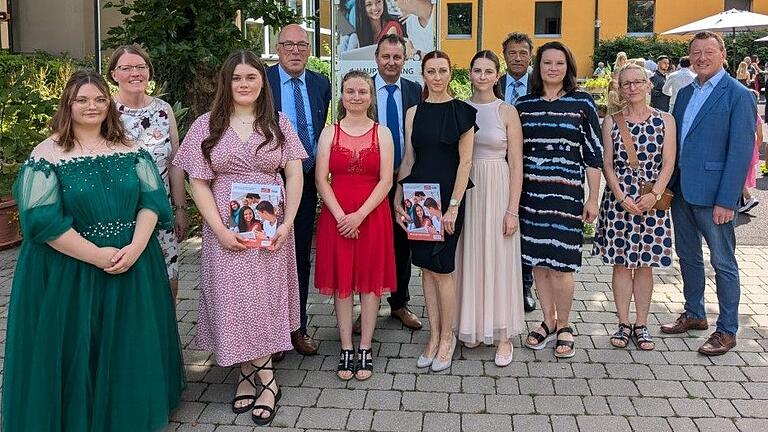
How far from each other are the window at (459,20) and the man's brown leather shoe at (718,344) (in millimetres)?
35260

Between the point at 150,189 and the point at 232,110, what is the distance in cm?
64

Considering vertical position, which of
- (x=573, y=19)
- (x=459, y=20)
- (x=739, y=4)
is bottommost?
(x=573, y=19)

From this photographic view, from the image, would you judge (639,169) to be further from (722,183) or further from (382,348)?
(382,348)

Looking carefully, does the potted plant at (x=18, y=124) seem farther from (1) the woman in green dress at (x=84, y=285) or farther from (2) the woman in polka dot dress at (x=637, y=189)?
(2) the woman in polka dot dress at (x=637, y=189)

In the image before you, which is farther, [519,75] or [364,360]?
[519,75]

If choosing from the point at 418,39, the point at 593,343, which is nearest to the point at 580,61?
the point at 418,39

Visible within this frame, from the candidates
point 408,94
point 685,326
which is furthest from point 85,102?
point 685,326

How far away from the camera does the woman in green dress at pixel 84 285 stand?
327 centimetres

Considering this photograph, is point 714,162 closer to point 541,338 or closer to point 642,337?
point 642,337

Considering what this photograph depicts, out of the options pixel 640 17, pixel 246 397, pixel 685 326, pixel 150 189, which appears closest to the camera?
pixel 150 189

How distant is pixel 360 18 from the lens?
728 cm

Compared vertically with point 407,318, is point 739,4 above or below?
above

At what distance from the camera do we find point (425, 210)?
432 centimetres

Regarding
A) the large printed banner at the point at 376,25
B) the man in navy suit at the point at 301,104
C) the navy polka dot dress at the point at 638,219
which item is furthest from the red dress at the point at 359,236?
the large printed banner at the point at 376,25
